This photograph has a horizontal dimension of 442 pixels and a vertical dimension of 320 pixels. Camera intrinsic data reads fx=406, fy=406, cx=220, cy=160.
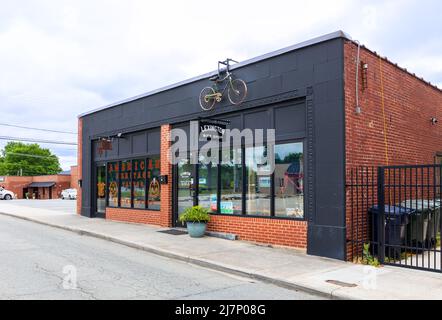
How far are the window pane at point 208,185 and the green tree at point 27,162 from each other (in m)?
78.5

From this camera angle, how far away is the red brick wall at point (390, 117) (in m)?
9.31

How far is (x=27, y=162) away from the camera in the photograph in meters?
87.2

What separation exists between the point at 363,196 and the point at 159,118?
7.99 metres

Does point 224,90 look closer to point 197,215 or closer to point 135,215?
point 197,215

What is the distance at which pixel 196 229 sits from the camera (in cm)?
1184

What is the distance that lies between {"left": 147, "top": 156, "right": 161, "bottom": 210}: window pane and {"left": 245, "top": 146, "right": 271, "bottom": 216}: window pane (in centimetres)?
456

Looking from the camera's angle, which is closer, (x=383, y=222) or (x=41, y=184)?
(x=383, y=222)

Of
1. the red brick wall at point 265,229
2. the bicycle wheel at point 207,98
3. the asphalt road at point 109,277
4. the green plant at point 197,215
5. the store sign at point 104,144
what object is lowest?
the asphalt road at point 109,277

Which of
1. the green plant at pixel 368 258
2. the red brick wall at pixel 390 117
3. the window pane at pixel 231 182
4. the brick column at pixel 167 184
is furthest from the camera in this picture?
the brick column at pixel 167 184

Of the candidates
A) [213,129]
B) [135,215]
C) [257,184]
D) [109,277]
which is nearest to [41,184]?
[135,215]

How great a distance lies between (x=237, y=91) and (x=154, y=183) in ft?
17.6

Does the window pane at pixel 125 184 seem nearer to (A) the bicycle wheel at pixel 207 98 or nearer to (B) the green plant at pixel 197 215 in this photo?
(B) the green plant at pixel 197 215

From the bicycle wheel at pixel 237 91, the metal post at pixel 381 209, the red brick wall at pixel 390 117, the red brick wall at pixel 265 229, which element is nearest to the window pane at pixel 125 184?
the red brick wall at pixel 265 229
